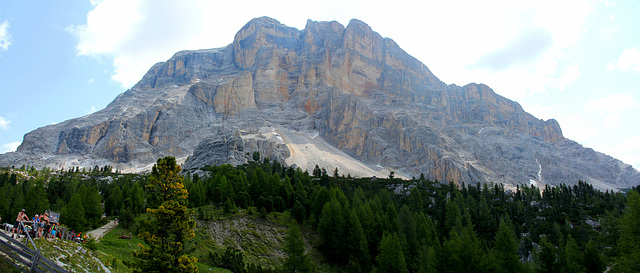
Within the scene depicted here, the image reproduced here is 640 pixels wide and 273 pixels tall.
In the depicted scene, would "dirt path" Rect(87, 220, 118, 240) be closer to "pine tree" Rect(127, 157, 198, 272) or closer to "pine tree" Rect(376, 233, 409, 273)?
"pine tree" Rect(127, 157, 198, 272)

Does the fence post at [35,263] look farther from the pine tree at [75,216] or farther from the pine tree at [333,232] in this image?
the pine tree at [333,232]

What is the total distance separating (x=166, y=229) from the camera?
30.3 metres

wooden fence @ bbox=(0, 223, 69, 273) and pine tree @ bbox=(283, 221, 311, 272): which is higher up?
wooden fence @ bbox=(0, 223, 69, 273)

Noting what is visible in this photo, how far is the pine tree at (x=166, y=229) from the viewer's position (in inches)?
1135

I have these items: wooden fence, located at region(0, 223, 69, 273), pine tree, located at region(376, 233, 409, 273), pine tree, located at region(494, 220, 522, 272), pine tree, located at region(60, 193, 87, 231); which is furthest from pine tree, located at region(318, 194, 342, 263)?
wooden fence, located at region(0, 223, 69, 273)

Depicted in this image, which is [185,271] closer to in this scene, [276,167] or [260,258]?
[260,258]

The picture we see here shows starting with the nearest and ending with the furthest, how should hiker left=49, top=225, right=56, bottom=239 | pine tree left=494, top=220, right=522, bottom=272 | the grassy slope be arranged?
1. hiker left=49, top=225, right=56, bottom=239
2. the grassy slope
3. pine tree left=494, top=220, right=522, bottom=272

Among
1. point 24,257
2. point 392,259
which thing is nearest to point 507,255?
point 392,259

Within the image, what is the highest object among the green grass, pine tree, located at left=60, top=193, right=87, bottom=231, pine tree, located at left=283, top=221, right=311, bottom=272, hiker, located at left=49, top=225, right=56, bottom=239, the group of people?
the group of people

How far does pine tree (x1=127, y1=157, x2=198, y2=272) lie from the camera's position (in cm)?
2883

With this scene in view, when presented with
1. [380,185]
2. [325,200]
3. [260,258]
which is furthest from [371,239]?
[380,185]

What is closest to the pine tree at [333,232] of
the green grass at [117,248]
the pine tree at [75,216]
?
the green grass at [117,248]

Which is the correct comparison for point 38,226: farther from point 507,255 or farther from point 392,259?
point 507,255

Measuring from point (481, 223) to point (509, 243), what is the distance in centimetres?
4725
